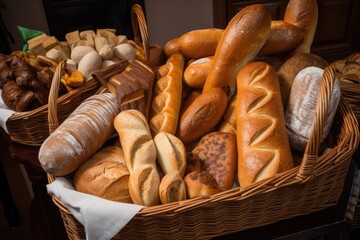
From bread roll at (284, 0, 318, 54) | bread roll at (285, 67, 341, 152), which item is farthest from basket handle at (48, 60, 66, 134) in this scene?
bread roll at (284, 0, 318, 54)

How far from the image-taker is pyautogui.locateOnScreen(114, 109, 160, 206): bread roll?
693 millimetres

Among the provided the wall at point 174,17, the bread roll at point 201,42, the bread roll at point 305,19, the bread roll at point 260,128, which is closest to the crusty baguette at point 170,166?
the bread roll at point 260,128

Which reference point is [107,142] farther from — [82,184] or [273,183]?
[273,183]

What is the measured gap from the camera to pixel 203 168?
83cm

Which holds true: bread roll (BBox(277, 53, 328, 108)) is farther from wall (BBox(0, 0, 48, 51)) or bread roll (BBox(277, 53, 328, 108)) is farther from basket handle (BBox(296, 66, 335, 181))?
wall (BBox(0, 0, 48, 51))

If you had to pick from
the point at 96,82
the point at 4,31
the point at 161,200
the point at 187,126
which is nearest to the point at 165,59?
the point at 96,82

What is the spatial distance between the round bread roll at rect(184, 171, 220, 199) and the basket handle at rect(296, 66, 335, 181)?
0.17 m

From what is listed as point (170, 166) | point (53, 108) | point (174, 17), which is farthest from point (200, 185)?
point (174, 17)

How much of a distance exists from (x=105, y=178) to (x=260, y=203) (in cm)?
33

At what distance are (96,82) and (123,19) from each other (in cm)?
152

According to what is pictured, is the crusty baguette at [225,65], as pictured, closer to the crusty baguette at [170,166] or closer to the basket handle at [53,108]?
the crusty baguette at [170,166]

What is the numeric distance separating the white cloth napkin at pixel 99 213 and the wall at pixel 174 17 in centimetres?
209

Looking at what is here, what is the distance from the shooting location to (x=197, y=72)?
1.04m

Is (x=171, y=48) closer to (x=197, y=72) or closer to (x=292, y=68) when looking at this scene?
(x=197, y=72)
